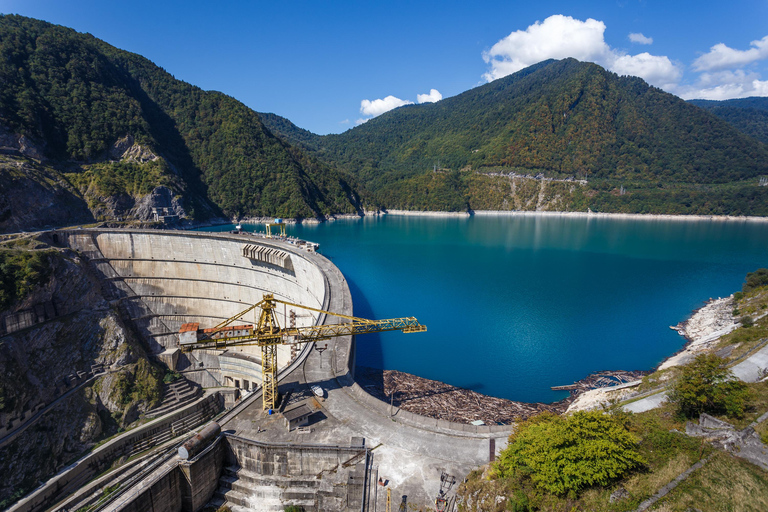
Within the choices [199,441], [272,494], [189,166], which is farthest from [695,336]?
[189,166]

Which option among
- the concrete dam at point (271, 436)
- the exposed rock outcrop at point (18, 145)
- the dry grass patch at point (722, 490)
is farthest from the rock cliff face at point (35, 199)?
the dry grass patch at point (722, 490)

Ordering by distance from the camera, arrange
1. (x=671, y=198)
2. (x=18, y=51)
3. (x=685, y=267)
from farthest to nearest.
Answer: (x=671, y=198)
(x=18, y=51)
(x=685, y=267)

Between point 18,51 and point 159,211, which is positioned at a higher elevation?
point 18,51

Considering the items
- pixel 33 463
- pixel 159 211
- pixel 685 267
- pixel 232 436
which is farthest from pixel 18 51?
pixel 685 267

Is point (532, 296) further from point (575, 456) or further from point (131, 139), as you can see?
point (131, 139)

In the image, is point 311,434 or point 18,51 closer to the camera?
point 311,434

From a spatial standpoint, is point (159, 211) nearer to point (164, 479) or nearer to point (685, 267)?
point (164, 479)

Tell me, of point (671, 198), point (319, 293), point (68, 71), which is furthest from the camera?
point (671, 198)

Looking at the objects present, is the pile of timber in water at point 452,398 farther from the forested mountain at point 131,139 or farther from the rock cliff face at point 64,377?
the forested mountain at point 131,139
